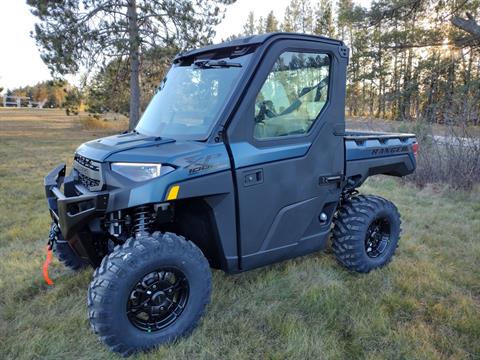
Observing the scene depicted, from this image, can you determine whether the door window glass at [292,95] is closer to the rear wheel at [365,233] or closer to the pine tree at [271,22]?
the rear wheel at [365,233]

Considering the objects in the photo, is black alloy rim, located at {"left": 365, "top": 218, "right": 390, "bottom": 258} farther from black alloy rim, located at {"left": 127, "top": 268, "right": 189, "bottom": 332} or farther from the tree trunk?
the tree trunk

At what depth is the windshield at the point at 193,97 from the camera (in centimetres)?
296

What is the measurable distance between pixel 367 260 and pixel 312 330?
1225 mm

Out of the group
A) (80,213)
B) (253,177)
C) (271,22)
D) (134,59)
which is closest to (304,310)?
(253,177)

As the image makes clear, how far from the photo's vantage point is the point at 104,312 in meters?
2.50

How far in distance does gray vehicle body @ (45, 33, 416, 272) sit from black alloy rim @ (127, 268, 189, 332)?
394 millimetres

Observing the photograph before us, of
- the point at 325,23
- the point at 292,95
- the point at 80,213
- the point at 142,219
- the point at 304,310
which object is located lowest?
the point at 304,310

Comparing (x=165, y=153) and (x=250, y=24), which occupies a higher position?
(x=250, y=24)

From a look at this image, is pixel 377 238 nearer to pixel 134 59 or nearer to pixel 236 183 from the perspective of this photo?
pixel 236 183

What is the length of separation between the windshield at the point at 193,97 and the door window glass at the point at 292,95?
0.29 metres

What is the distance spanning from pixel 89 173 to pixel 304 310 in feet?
6.64

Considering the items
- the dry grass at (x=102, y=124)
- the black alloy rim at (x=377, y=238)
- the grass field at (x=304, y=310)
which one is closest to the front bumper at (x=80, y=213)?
the grass field at (x=304, y=310)

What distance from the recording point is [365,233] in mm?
3879

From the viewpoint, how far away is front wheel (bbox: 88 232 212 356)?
253cm
